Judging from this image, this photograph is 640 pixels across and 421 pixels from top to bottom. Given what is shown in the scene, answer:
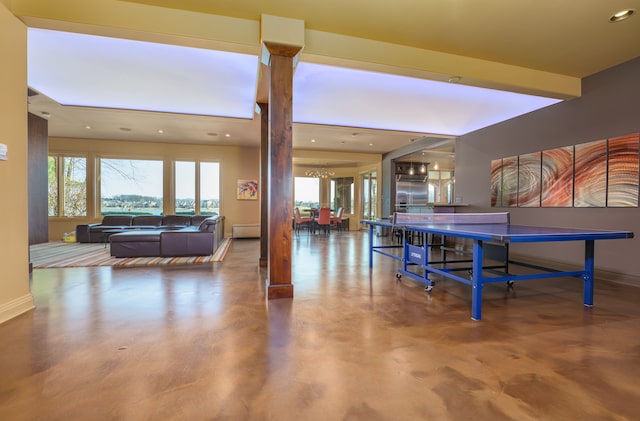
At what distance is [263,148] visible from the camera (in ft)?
14.7

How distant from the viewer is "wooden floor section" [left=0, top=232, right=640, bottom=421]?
1.38m

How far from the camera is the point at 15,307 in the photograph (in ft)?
8.07

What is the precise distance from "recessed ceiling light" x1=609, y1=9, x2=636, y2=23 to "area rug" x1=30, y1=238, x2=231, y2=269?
6.04m

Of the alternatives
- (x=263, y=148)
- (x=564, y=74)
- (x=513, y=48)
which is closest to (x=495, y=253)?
(x=564, y=74)

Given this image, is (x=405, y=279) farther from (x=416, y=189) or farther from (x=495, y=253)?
(x=416, y=189)

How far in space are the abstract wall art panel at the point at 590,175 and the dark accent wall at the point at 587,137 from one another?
0.10m

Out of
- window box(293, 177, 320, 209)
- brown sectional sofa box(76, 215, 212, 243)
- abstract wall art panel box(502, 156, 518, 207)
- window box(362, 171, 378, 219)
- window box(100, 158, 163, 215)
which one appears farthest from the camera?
window box(293, 177, 320, 209)

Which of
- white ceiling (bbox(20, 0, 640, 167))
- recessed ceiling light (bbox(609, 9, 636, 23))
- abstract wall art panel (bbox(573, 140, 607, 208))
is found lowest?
abstract wall art panel (bbox(573, 140, 607, 208))

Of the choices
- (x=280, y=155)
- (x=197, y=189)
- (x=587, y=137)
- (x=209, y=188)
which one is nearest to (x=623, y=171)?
(x=587, y=137)

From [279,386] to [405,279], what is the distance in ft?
8.97

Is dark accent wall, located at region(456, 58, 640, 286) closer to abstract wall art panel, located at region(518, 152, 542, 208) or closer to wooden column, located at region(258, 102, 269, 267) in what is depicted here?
abstract wall art panel, located at region(518, 152, 542, 208)

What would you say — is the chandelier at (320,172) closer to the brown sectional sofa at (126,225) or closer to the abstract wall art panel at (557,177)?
the brown sectional sofa at (126,225)

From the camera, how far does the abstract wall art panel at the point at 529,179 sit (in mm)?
4703

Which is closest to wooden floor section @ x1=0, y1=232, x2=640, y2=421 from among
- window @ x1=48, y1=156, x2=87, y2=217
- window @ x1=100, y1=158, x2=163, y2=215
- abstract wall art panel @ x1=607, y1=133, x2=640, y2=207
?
abstract wall art panel @ x1=607, y1=133, x2=640, y2=207
